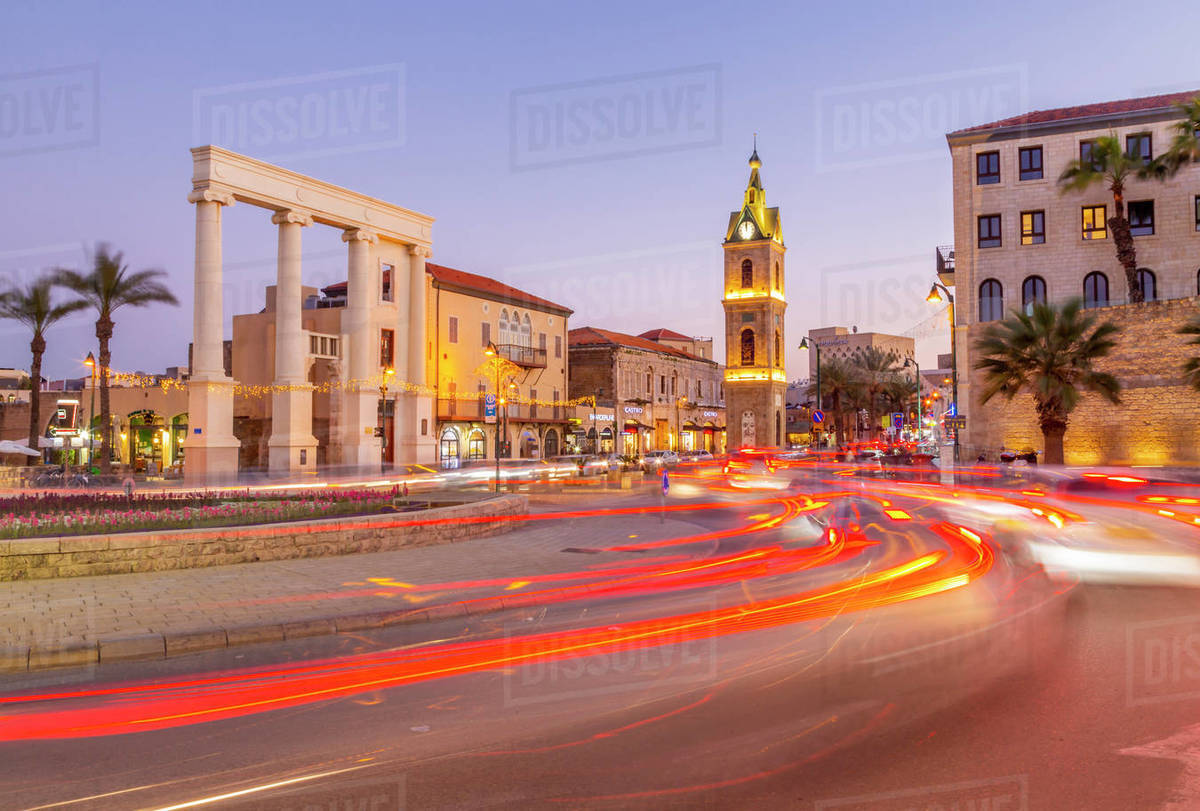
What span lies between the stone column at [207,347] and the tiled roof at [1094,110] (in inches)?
1504

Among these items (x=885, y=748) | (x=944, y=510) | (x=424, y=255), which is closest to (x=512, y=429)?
(x=424, y=255)

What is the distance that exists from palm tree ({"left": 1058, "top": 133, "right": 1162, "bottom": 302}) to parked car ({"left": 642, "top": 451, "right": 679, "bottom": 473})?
25.6m

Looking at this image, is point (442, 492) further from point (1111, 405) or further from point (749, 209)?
point (749, 209)

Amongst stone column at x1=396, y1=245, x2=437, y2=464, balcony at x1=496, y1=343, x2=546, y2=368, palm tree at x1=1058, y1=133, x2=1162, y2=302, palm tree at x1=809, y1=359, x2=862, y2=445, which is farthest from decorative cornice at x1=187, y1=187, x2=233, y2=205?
palm tree at x1=809, y1=359, x2=862, y2=445

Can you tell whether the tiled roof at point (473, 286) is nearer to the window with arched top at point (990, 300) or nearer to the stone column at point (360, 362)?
the stone column at point (360, 362)

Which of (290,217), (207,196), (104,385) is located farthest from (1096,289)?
(104,385)

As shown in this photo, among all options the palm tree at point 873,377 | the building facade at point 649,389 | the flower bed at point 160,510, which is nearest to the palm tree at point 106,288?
the flower bed at point 160,510

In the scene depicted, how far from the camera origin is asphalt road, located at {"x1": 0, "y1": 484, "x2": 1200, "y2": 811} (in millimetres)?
4746

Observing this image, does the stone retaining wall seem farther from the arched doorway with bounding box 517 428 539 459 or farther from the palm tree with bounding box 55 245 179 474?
the arched doorway with bounding box 517 428 539 459

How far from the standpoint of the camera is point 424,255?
47.8 meters

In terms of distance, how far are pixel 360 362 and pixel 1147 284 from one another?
135 ft

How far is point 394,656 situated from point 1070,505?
21892 millimetres

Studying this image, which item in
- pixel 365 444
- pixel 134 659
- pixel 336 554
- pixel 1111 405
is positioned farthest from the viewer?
pixel 365 444

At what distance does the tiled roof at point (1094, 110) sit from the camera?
147 feet
